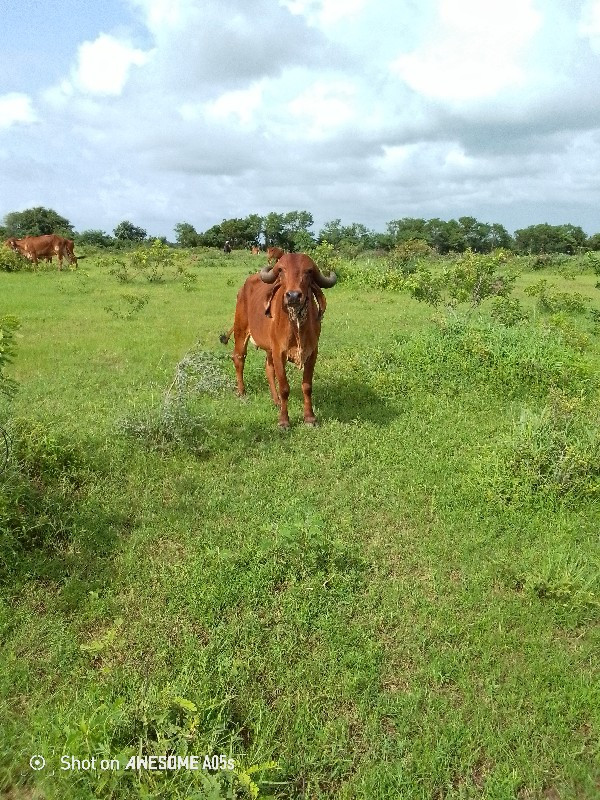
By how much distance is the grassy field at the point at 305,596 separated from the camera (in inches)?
102

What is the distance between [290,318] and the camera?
606 cm

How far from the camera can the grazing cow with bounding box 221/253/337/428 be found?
5895mm

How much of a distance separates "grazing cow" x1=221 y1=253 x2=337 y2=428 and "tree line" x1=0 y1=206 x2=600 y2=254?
122 feet

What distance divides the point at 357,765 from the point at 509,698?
2.88 ft

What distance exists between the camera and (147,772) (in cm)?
242

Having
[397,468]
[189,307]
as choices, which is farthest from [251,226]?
[397,468]

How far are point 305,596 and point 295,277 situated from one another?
3.37m

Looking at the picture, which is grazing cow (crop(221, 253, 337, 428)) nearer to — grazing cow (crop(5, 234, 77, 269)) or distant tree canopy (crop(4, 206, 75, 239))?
grazing cow (crop(5, 234, 77, 269))

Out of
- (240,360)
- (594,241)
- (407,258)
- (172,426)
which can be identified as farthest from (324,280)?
(594,241)

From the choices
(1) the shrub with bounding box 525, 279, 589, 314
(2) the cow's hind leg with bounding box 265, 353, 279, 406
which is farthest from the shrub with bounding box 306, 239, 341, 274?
(2) the cow's hind leg with bounding box 265, 353, 279, 406

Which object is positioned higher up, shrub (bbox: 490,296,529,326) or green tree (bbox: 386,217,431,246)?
green tree (bbox: 386,217,431,246)

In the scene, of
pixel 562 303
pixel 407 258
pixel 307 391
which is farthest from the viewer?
pixel 407 258

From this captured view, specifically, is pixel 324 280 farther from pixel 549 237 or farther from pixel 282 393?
pixel 549 237

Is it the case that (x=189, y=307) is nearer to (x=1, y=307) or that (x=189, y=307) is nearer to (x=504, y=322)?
(x=1, y=307)
